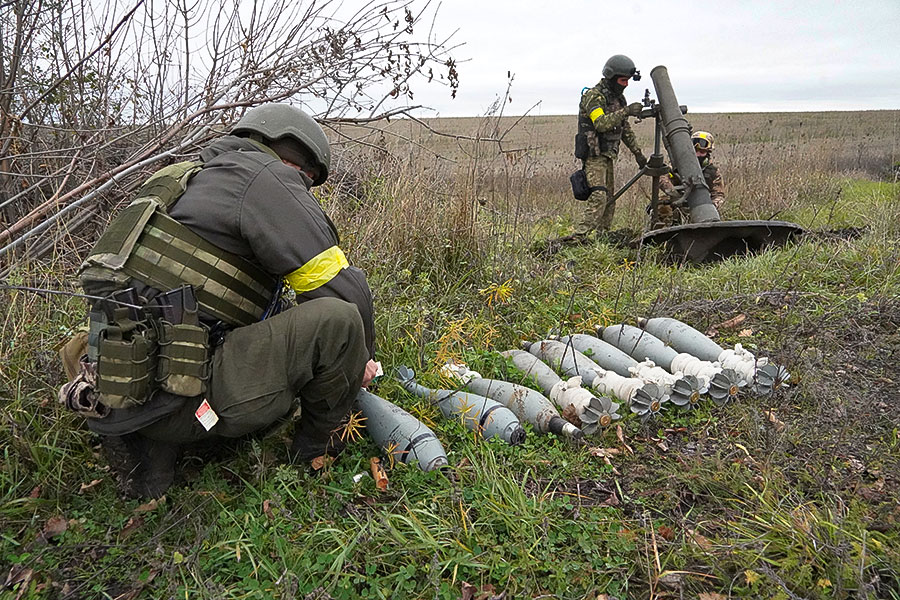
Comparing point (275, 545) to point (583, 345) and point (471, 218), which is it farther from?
point (471, 218)

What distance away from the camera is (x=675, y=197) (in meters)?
6.78

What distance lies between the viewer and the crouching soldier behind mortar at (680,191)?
6.75 m

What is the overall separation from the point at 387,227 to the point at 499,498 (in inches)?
108

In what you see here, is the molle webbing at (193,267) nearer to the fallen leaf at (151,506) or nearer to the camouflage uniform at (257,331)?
the camouflage uniform at (257,331)

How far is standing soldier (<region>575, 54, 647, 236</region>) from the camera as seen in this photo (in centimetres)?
700

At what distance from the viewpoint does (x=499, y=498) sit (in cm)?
243

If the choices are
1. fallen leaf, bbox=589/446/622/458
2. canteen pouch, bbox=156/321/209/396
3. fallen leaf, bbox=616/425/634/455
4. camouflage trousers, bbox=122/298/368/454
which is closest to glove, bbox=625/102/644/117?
fallen leaf, bbox=616/425/634/455

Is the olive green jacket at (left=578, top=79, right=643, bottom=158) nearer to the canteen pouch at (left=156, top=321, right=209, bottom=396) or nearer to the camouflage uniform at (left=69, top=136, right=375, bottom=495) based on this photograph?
the camouflage uniform at (left=69, top=136, right=375, bottom=495)

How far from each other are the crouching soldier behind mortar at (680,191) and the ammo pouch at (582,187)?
0.78 metres

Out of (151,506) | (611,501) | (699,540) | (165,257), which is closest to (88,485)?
(151,506)

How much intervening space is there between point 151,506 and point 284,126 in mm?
1782

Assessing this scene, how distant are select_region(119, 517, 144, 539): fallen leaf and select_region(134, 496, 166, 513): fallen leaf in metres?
0.04

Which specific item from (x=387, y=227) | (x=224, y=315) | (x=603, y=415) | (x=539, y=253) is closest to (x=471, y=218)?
(x=387, y=227)

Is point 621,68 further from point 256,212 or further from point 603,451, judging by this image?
point 256,212
